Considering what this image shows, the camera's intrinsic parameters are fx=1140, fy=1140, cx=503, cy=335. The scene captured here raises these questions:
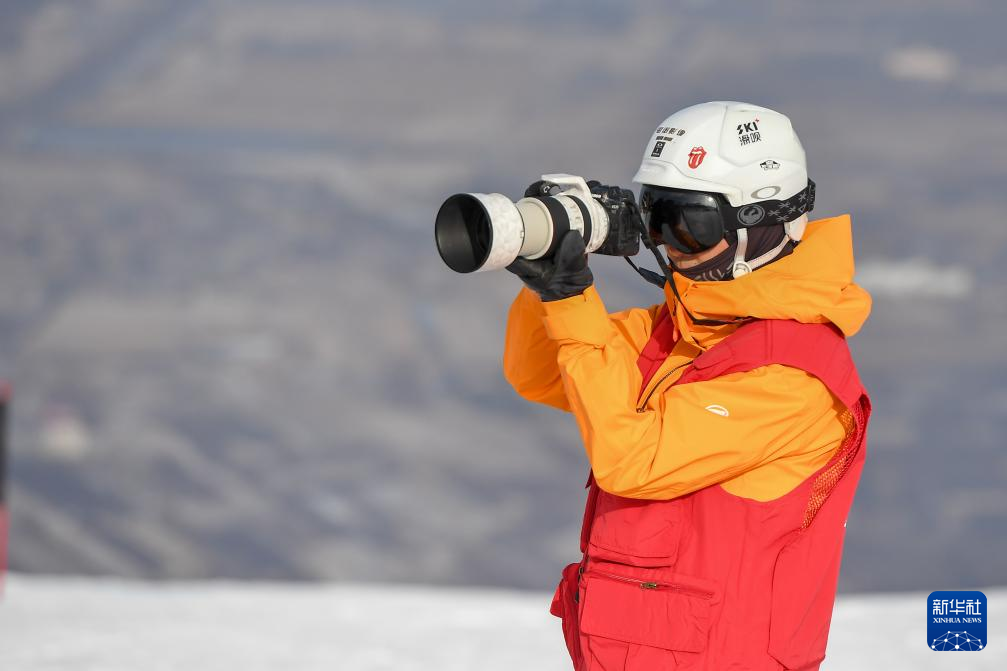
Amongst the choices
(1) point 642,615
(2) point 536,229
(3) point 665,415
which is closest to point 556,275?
(2) point 536,229

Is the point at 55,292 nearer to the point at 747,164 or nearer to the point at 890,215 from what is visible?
the point at 890,215

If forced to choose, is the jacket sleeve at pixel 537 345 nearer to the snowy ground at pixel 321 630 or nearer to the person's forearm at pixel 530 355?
the person's forearm at pixel 530 355

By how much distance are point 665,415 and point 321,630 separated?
228cm

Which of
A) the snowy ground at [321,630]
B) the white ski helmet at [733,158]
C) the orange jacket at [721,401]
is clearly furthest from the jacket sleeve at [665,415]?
the snowy ground at [321,630]

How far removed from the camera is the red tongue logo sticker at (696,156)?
4.88ft

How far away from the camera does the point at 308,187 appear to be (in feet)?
16.2

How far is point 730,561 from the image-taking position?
1.40 m

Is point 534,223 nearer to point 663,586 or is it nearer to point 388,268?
point 663,586

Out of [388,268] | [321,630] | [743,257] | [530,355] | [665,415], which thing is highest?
[388,268]

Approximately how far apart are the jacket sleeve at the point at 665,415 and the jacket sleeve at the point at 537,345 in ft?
0.62

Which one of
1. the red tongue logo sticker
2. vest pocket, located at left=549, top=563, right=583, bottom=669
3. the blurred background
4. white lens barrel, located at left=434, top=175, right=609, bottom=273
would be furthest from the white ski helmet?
the blurred background

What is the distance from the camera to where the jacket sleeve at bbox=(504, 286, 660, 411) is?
5.31ft

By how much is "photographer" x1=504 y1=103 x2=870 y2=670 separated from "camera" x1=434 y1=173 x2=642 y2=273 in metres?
0.04

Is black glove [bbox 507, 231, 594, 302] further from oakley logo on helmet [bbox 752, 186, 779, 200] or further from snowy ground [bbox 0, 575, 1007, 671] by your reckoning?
snowy ground [bbox 0, 575, 1007, 671]
